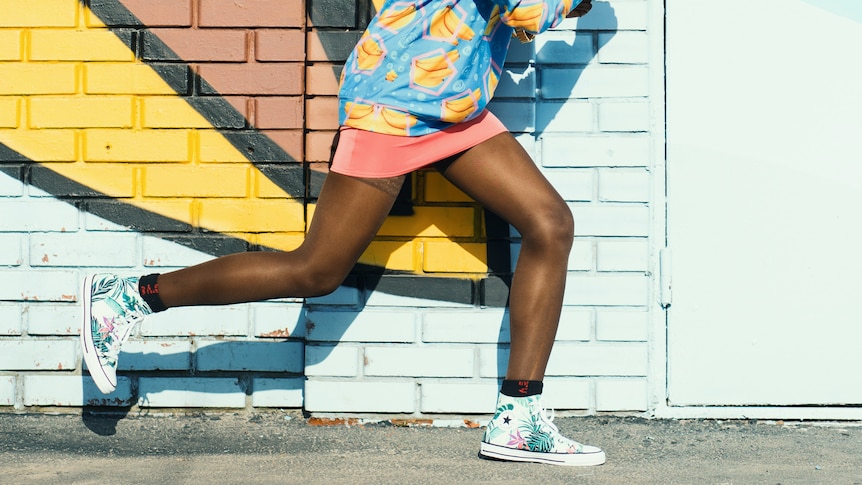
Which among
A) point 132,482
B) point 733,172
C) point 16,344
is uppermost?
point 733,172

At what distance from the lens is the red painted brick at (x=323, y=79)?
3.21 metres

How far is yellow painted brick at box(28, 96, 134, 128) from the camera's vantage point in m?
3.29

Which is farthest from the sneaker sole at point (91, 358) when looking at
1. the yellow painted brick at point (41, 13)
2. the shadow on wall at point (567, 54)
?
the shadow on wall at point (567, 54)

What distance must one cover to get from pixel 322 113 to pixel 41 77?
0.99 m

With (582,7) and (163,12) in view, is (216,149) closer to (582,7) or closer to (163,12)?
(163,12)

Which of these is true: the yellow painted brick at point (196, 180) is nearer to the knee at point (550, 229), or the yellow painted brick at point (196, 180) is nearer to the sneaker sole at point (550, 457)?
the knee at point (550, 229)

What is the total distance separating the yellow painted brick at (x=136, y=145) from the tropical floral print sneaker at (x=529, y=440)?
1413 millimetres

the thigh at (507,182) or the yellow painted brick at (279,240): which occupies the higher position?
the thigh at (507,182)

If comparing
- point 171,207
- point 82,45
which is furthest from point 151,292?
point 82,45

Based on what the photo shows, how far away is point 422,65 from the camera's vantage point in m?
2.68

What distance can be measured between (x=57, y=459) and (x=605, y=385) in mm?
1755

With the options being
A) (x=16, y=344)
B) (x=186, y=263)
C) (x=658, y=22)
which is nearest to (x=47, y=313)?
(x=16, y=344)

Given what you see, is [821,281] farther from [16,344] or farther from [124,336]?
[16,344]

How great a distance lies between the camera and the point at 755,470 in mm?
2703
